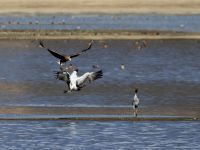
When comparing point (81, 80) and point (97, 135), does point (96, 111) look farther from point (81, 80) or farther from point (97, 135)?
point (81, 80)

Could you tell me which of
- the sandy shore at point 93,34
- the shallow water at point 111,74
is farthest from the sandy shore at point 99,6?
the shallow water at point 111,74

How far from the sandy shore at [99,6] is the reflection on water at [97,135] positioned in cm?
5366

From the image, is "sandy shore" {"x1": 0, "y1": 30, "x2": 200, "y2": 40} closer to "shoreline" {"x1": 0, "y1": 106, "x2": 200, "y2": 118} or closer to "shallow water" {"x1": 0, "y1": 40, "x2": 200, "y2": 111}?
"shallow water" {"x1": 0, "y1": 40, "x2": 200, "y2": 111}

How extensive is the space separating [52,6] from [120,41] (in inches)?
1105

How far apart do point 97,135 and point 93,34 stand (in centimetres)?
3414

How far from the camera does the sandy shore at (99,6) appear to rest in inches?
3125

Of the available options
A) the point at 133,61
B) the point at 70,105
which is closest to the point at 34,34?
the point at 133,61

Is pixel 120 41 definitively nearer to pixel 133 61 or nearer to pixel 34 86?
pixel 133 61

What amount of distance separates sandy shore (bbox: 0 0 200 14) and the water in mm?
1556

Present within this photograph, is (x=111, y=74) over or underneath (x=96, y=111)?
over

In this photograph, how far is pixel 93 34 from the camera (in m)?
57.5

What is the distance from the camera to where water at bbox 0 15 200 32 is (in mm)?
64625

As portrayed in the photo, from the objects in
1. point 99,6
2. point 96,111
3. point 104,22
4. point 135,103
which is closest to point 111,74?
point 96,111

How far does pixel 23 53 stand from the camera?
4766cm
